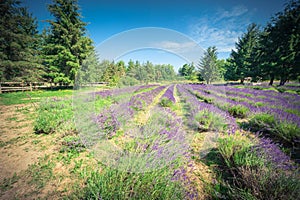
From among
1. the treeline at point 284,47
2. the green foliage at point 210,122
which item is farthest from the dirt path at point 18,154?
the treeline at point 284,47

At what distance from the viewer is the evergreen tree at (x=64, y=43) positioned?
17484 millimetres

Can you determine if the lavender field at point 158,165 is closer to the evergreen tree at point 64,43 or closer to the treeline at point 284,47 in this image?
the evergreen tree at point 64,43

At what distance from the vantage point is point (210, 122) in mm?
4094

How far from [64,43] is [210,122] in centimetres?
2382

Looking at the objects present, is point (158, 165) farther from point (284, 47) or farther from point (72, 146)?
point (284, 47)

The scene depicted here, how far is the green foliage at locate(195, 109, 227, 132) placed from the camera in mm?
3966

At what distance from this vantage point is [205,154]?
9.17 ft

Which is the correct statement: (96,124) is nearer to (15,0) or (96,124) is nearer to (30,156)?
(30,156)

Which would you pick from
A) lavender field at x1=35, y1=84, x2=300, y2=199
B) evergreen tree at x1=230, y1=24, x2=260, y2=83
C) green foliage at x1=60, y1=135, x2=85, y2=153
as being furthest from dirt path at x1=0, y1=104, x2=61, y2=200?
evergreen tree at x1=230, y1=24, x2=260, y2=83

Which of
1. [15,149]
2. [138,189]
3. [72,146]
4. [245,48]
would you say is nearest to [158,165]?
[138,189]

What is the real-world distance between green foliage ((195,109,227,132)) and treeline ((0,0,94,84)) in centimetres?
2087

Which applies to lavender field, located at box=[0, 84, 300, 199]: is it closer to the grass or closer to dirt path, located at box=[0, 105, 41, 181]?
dirt path, located at box=[0, 105, 41, 181]

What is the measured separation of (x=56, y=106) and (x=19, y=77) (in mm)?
15351

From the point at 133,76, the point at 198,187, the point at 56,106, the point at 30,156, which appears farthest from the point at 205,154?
the point at 133,76
